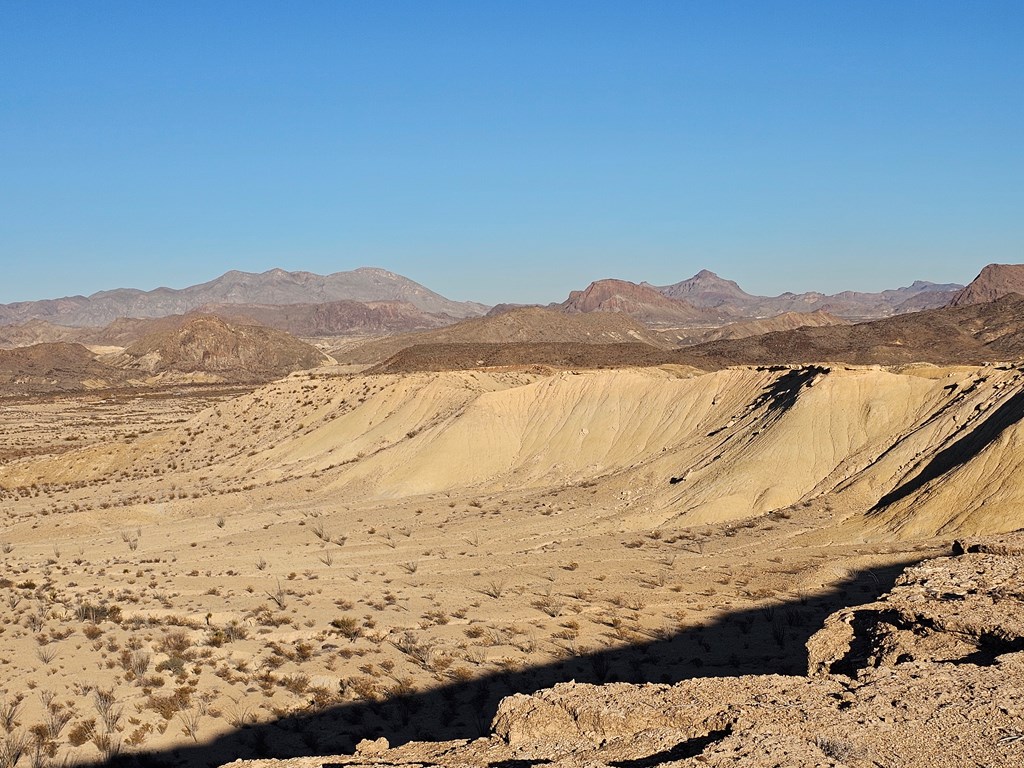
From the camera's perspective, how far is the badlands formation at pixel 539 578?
863cm

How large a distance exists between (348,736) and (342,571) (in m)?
10.4

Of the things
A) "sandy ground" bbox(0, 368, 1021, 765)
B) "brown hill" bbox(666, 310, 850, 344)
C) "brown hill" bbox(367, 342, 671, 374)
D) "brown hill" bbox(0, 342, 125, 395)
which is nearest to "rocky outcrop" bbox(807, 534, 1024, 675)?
"sandy ground" bbox(0, 368, 1021, 765)

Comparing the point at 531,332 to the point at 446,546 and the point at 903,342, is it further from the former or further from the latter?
the point at 446,546

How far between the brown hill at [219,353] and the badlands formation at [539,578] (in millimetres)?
89319

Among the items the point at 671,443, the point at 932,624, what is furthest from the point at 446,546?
the point at 932,624

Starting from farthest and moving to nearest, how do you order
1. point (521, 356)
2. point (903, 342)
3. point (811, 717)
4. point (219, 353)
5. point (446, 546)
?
point (219, 353) → point (903, 342) → point (521, 356) → point (446, 546) → point (811, 717)

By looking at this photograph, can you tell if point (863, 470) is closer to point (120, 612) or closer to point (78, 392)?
point (120, 612)

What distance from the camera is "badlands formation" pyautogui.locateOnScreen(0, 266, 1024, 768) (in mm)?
8633

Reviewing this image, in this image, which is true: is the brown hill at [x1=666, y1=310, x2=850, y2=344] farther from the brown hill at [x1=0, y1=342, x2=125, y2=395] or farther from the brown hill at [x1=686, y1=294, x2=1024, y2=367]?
the brown hill at [x1=0, y1=342, x2=125, y2=395]

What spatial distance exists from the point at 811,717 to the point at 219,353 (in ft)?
450

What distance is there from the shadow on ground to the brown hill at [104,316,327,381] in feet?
382

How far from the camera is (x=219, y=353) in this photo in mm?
136375

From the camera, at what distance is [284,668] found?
14.4 meters

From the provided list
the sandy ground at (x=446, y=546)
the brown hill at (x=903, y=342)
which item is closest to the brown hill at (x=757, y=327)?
the brown hill at (x=903, y=342)
